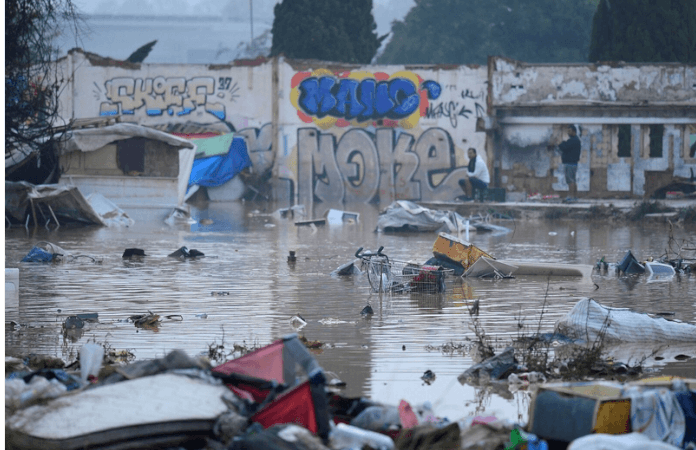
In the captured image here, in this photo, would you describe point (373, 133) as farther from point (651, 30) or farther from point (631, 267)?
point (631, 267)

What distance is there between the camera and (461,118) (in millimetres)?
35062

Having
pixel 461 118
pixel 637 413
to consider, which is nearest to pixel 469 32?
pixel 461 118

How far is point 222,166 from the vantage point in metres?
35.4

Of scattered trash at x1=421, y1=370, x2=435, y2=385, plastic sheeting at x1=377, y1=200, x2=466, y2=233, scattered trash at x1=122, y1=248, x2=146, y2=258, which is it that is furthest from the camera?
plastic sheeting at x1=377, y1=200, x2=466, y2=233

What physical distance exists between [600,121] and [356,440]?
30.0 meters

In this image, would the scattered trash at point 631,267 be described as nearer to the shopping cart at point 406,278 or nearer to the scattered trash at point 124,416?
the shopping cart at point 406,278

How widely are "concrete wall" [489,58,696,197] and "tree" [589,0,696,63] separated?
5.14m

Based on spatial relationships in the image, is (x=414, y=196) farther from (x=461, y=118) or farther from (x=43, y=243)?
(x=43, y=243)

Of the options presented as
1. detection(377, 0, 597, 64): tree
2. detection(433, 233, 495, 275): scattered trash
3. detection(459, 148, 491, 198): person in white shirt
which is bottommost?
detection(433, 233, 495, 275): scattered trash

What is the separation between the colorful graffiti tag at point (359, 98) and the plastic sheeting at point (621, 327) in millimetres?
27101

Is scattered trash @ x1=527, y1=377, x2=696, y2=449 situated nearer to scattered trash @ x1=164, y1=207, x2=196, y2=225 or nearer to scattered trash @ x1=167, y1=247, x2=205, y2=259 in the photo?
scattered trash @ x1=167, y1=247, x2=205, y2=259

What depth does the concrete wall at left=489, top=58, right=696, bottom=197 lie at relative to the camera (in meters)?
33.5

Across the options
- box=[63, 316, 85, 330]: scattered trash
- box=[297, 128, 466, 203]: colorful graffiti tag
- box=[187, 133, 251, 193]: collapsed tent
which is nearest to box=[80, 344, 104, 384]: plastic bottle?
box=[63, 316, 85, 330]: scattered trash

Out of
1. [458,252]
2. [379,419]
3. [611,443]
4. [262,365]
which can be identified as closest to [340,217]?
[458,252]
